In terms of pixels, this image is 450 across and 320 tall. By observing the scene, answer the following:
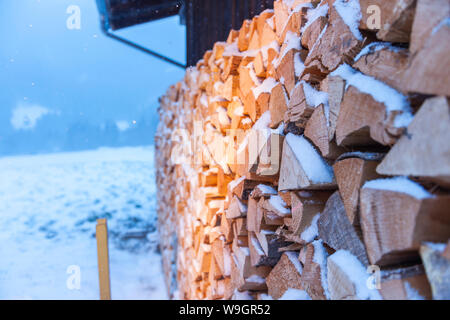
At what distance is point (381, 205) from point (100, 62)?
5826 cm

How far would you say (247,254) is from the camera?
120 cm

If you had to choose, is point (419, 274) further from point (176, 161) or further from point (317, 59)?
point (176, 161)

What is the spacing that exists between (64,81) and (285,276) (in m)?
37.6

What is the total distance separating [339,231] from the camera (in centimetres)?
68

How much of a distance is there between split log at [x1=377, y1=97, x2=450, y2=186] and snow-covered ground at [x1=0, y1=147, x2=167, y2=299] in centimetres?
288

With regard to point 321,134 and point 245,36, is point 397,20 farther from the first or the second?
point 245,36

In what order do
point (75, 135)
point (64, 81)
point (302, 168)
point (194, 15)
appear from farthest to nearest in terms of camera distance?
point (64, 81)
point (75, 135)
point (194, 15)
point (302, 168)

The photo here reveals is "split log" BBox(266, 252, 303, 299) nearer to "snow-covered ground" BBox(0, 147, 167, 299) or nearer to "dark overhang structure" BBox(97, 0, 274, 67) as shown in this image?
"dark overhang structure" BBox(97, 0, 274, 67)

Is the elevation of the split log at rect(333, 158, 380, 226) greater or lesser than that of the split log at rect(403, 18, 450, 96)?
lesser

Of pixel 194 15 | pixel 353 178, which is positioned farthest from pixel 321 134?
pixel 194 15

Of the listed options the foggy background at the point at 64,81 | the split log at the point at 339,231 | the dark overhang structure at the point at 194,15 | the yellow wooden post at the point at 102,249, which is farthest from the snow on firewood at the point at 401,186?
the yellow wooden post at the point at 102,249

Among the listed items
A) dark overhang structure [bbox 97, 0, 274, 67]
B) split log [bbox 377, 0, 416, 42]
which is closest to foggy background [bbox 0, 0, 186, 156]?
dark overhang structure [bbox 97, 0, 274, 67]

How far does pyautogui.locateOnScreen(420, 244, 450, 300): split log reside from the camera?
43cm

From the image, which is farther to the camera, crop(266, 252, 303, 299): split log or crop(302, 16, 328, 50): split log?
crop(266, 252, 303, 299): split log
